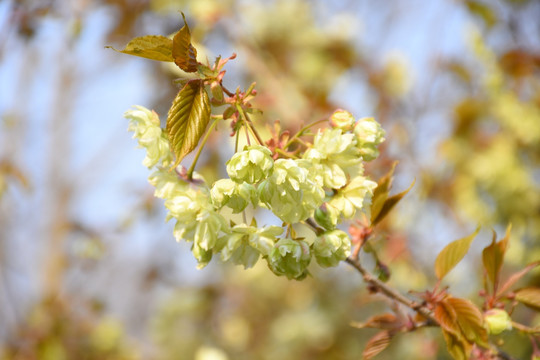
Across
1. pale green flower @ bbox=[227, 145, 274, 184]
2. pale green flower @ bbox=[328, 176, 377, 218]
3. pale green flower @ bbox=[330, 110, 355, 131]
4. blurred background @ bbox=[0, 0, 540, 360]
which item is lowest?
pale green flower @ bbox=[328, 176, 377, 218]

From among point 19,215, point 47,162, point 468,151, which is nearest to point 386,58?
point 468,151

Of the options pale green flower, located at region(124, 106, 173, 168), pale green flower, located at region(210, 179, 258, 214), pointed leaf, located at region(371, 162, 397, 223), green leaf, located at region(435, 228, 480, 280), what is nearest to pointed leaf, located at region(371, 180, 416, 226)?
pointed leaf, located at region(371, 162, 397, 223)

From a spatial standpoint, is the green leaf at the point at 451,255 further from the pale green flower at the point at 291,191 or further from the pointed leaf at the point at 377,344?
the pale green flower at the point at 291,191

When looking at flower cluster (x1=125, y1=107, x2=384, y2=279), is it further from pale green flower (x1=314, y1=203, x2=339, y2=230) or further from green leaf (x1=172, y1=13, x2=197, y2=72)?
green leaf (x1=172, y1=13, x2=197, y2=72)

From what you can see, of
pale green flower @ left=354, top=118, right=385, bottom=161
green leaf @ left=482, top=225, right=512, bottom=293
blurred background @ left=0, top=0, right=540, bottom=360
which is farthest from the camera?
blurred background @ left=0, top=0, right=540, bottom=360

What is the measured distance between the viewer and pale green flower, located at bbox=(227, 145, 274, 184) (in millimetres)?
654

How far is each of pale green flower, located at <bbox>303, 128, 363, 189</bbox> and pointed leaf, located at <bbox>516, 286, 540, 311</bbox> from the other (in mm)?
423

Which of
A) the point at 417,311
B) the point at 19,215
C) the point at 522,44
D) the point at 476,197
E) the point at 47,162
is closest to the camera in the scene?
the point at 417,311

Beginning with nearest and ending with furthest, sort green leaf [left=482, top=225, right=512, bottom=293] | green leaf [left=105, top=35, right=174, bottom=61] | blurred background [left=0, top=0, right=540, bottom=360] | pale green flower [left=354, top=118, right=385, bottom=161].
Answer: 1. green leaf [left=105, top=35, right=174, bottom=61]
2. pale green flower [left=354, top=118, right=385, bottom=161]
3. green leaf [left=482, top=225, right=512, bottom=293]
4. blurred background [left=0, top=0, right=540, bottom=360]

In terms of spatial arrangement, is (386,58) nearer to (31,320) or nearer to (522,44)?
(522,44)

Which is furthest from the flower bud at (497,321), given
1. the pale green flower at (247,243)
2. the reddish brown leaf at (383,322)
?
the pale green flower at (247,243)

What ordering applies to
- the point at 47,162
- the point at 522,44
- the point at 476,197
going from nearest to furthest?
the point at 522,44, the point at 476,197, the point at 47,162

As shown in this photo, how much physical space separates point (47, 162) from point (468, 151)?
147 inches

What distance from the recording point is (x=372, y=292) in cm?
84
